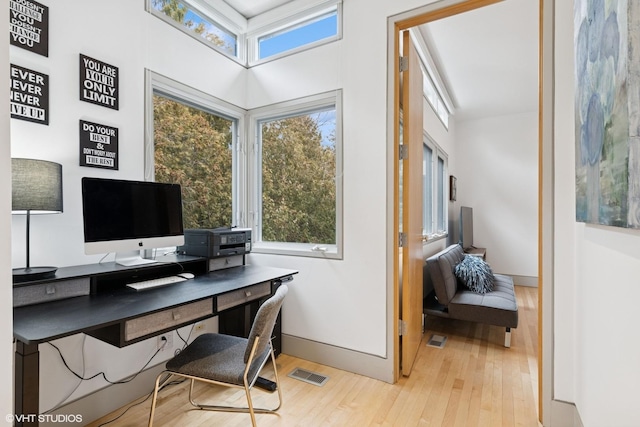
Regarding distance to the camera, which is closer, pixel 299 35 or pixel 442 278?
pixel 299 35

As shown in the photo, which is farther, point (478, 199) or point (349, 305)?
point (478, 199)

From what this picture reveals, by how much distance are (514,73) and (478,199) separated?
237 cm

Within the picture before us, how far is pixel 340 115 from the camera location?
2500 millimetres

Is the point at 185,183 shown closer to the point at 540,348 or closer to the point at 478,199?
the point at 540,348

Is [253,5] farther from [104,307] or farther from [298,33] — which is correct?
[104,307]

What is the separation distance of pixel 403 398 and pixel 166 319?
5.18 ft

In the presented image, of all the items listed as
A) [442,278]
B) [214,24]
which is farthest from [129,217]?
[442,278]

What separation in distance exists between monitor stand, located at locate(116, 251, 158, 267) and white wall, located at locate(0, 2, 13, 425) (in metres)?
1.22

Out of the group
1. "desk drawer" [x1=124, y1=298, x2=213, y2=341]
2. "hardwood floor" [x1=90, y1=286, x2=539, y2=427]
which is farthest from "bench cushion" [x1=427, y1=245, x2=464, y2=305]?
"desk drawer" [x1=124, y1=298, x2=213, y2=341]

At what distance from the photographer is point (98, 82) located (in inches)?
74.3

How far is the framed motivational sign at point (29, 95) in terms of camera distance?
1.55 m

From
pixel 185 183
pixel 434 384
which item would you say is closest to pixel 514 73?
pixel 434 384

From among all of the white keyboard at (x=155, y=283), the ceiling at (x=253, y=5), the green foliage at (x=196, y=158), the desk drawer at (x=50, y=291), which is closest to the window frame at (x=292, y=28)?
the ceiling at (x=253, y=5)

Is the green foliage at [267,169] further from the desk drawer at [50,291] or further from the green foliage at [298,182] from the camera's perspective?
the desk drawer at [50,291]
